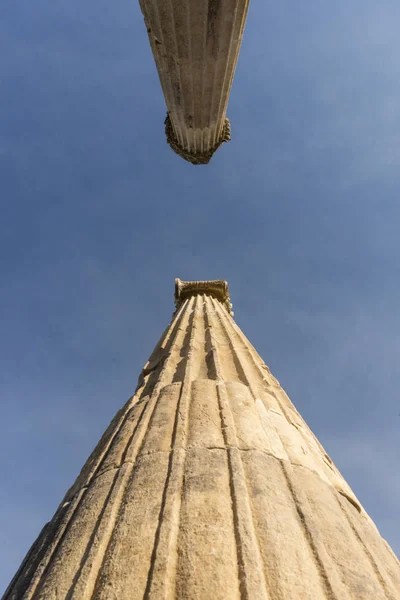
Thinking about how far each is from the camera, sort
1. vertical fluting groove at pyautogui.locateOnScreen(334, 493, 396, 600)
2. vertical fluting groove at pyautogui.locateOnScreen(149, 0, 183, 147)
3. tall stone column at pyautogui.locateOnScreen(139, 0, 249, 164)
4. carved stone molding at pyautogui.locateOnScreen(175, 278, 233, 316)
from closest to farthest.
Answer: vertical fluting groove at pyautogui.locateOnScreen(334, 493, 396, 600), tall stone column at pyautogui.locateOnScreen(139, 0, 249, 164), vertical fluting groove at pyautogui.locateOnScreen(149, 0, 183, 147), carved stone molding at pyautogui.locateOnScreen(175, 278, 233, 316)

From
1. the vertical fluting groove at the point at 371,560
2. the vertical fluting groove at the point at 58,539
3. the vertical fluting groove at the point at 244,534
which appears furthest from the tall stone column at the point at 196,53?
the vertical fluting groove at the point at 371,560

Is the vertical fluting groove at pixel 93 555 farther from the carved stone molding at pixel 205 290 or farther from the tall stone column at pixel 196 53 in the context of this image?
the carved stone molding at pixel 205 290

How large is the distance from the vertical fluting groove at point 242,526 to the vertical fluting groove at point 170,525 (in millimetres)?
383

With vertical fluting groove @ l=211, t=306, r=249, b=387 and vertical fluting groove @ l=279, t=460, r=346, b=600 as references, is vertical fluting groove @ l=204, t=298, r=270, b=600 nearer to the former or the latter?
vertical fluting groove @ l=279, t=460, r=346, b=600

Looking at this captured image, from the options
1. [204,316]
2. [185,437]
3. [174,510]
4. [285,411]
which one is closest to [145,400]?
[185,437]

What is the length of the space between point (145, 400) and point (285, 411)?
5.59 ft

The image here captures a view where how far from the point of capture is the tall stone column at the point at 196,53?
6.33 m

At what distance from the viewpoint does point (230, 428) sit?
4.16 metres

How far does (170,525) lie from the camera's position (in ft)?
9.75

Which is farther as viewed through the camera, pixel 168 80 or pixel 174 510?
pixel 168 80

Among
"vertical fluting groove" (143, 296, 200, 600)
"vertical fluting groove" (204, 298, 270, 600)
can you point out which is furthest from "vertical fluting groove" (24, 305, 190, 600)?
"vertical fluting groove" (204, 298, 270, 600)

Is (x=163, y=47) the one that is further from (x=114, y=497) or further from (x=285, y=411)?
(x=114, y=497)

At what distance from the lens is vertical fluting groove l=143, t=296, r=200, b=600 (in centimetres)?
253

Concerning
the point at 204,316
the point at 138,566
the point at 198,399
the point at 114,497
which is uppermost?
the point at 204,316
